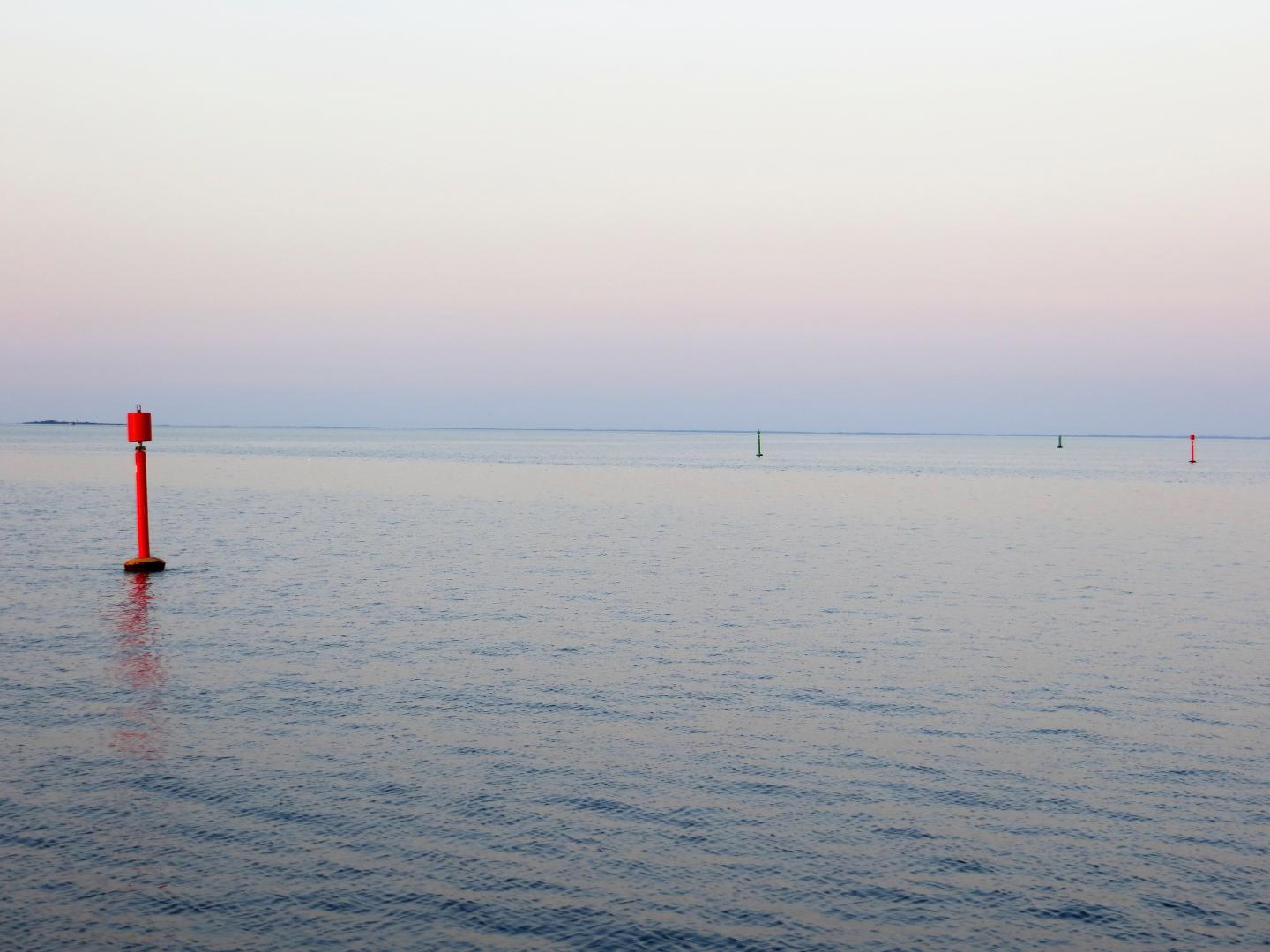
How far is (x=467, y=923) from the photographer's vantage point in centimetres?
590

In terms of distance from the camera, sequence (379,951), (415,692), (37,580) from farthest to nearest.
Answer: (37,580) < (415,692) < (379,951)

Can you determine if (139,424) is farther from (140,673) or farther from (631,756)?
(631,756)

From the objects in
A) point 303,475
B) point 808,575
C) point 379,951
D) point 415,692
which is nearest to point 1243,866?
point 379,951

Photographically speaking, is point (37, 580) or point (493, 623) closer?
point (493, 623)

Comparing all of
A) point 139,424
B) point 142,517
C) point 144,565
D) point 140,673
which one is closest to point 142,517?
point 142,517

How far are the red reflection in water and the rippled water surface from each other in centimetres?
6

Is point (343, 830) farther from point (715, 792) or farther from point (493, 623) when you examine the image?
point (493, 623)

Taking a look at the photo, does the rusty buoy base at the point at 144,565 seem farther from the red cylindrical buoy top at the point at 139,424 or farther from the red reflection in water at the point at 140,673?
the red reflection in water at the point at 140,673

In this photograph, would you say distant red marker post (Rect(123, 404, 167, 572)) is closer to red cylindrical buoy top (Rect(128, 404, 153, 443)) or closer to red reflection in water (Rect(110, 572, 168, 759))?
red cylindrical buoy top (Rect(128, 404, 153, 443))

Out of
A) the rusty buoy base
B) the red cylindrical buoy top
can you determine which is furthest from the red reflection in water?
the red cylindrical buoy top

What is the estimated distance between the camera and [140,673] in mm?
11875

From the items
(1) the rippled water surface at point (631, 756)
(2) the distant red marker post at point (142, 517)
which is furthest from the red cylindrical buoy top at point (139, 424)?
(1) the rippled water surface at point (631, 756)

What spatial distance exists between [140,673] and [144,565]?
9811 millimetres

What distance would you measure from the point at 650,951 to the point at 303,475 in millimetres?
64729
